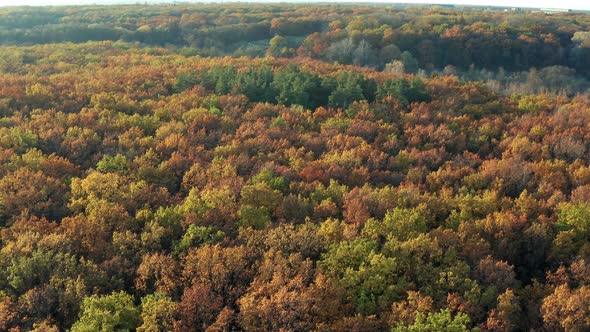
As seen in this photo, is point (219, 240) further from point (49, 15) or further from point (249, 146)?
point (49, 15)

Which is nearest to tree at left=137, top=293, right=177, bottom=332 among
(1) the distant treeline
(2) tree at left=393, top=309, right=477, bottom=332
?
(2) tree at left=393, top=309, right=477, bottom=332

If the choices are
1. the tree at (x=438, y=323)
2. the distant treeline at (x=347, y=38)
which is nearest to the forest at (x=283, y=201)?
the tree at (x=438, y=323)

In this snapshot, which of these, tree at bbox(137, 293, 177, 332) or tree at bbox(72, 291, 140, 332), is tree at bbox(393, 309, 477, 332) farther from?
tree at bbox(72, 291, 140, 332)

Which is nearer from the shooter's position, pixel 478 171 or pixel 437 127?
pixel 478 171

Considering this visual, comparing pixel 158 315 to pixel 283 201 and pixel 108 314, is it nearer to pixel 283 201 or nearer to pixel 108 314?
Answer: pixel 108 314

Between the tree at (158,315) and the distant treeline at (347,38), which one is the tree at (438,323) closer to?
the tree at (158,315)

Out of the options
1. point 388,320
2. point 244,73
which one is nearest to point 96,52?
point 244,73

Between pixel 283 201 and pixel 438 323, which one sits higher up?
pixel 283 201

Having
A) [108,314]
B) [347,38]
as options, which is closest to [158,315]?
[108,314]
